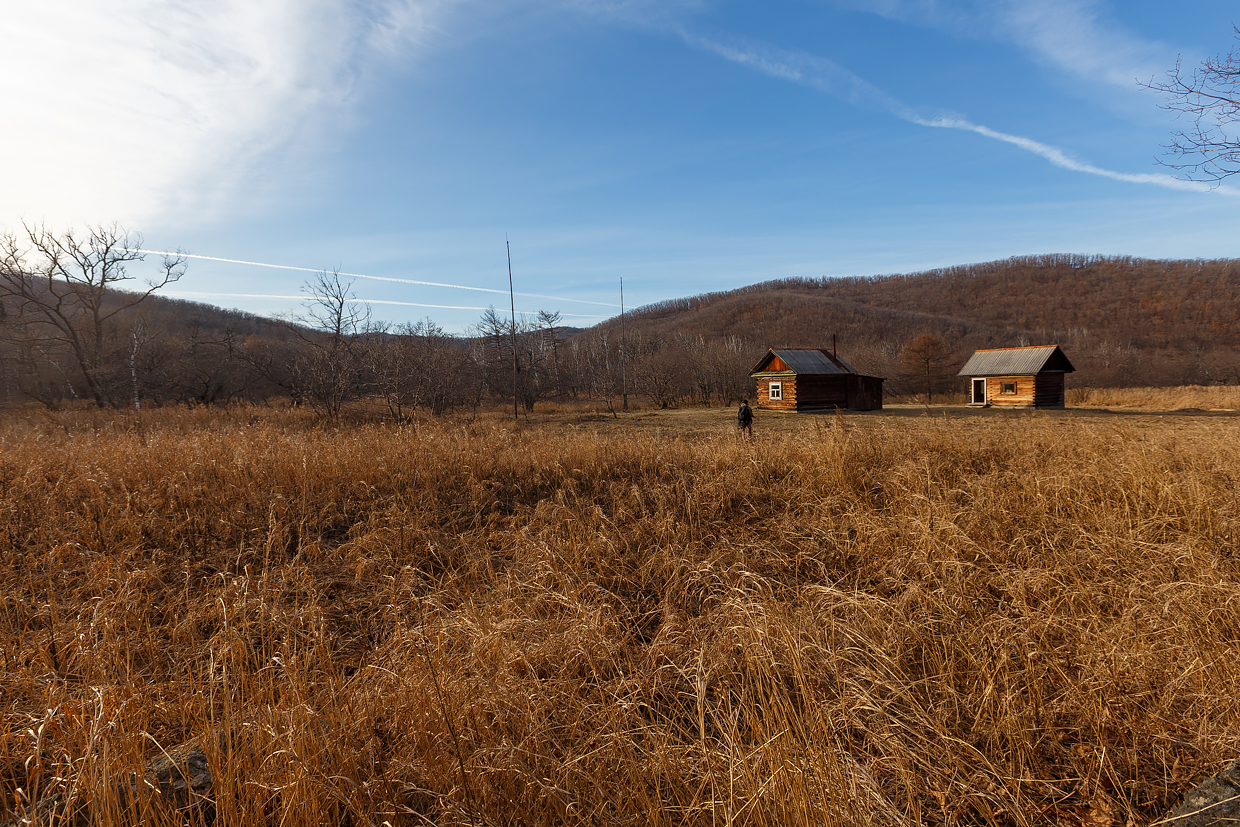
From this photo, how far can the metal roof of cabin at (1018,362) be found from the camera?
32.2 meters

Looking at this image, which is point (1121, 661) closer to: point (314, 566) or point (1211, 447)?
point (314, 566)

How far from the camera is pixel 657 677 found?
3.14 metres

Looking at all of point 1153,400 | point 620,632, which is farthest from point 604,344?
point 620,632

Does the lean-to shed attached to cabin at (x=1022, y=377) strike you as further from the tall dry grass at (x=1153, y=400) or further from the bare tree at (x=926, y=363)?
the bare tree at (x=926, y=363)

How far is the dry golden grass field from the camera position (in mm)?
2242

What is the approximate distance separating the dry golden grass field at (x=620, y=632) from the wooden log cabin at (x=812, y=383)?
936 inches

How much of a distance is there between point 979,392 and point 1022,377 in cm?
339

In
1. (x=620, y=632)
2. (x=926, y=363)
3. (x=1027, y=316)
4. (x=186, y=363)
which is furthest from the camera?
(x=1027, y=316)

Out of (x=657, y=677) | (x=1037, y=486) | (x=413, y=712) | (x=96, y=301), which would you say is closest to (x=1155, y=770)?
(x=657, y=677)

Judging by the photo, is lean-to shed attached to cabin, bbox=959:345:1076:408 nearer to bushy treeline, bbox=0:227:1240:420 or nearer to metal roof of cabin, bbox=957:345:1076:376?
metal roof of cabin, bbox=957:345:1076:376

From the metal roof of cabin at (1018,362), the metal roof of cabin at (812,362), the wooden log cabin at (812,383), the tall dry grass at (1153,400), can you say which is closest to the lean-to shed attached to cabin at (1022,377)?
the metal roof of cabin at (1018,362)

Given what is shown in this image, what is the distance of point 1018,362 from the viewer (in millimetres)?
33469

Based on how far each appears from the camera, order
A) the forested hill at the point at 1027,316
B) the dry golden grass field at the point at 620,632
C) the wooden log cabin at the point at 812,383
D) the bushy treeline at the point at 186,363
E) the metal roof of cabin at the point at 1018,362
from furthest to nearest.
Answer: the forested hill at the point at 1027,316 → the metal roof of cabin at the point at 1018,362 → the wooden log cabin at the point at 812,383 → the bushy treeline at the point at 186,363 → the dry golden grass field at the point at 620,632

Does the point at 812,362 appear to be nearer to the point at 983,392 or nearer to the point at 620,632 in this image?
the point at 983,392
